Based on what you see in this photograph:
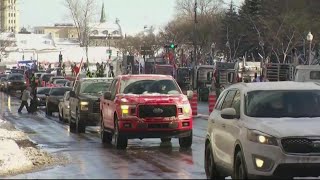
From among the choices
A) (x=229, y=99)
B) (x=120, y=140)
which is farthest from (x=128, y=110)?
(x=229, y=99)

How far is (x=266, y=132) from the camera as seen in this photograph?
9.15 m

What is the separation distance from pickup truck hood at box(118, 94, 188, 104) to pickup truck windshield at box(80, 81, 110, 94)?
7.00 metres

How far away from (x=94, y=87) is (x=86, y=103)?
134 centimetres

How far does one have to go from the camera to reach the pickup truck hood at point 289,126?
9.04m

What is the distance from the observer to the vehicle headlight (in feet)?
29.6

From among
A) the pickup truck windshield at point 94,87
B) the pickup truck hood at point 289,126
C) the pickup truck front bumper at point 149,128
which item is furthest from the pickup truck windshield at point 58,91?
the pickup truck hood at point 289,126

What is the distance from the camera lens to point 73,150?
17312 mm

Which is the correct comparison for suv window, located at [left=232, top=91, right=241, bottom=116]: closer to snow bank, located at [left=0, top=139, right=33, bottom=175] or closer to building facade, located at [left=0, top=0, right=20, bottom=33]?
snow bank, located at [left=0, top=139, right=33, bottom=175]

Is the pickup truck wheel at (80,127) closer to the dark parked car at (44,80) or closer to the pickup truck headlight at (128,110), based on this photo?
the pickup truck headlight at (128,110)

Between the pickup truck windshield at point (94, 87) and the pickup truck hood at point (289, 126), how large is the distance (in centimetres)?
1501

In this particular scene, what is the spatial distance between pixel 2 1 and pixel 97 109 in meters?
6.31

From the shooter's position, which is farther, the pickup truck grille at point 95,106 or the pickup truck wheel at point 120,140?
the pickup truck grille at point 95,106

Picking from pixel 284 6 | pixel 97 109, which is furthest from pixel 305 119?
pixel 284 6

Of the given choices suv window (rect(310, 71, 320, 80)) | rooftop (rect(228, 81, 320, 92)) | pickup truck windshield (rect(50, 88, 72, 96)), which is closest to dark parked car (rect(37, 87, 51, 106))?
pickup truck windshield (rect(50, 88, 72, 96))
